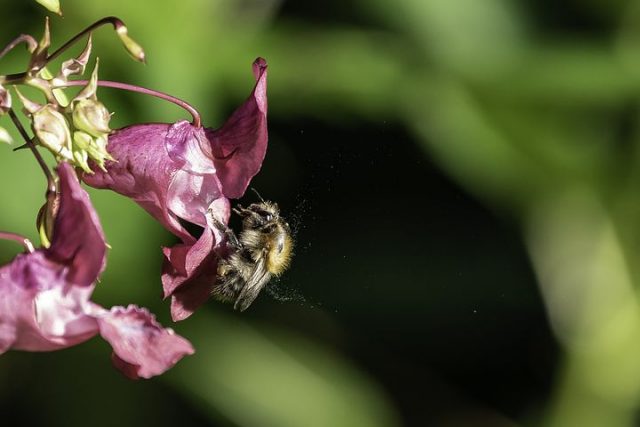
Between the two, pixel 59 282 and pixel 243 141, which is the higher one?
pixel 243 141

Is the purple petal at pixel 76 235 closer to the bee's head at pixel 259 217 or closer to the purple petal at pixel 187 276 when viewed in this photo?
the purple petal at pixel 187 276

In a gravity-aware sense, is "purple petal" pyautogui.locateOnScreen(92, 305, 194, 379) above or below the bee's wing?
below

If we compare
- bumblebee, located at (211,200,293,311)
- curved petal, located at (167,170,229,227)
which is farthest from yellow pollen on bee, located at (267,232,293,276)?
curved petal, located at (167,170,229,227)

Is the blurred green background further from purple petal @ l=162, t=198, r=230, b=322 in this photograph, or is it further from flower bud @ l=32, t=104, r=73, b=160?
flower bud @ l=32, t=104, r=73, b=160

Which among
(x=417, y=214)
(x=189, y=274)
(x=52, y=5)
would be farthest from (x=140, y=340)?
(x=417, y=214)

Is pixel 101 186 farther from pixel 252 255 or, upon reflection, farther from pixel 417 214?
pixel 417 214

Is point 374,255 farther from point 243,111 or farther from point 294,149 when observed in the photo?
point 243,111

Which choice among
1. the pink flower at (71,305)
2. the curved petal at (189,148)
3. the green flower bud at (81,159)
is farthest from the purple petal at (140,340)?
the curved petal at (189,148)
